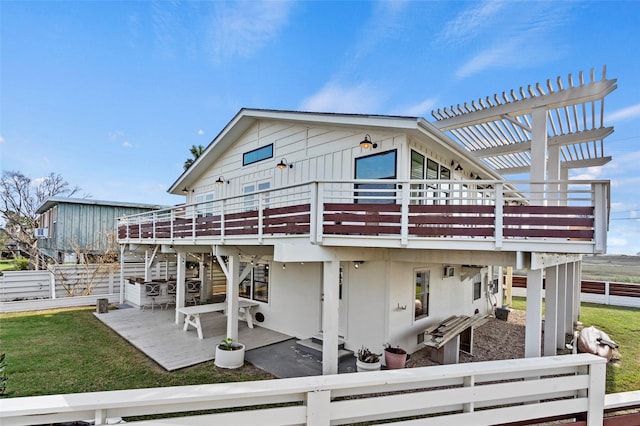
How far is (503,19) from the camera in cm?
834

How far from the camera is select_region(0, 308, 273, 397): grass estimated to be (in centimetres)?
584

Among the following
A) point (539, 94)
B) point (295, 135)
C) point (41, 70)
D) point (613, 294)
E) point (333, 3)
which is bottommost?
point (613, 294)

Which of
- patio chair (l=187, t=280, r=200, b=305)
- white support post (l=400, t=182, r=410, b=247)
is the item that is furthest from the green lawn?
white support post (l=400, t=182, r=410, b=247)

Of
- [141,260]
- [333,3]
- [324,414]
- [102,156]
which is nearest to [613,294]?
[333,3]

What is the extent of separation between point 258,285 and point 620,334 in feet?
37.9

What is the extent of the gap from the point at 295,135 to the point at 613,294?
1705 cm

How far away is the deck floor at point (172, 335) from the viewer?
7.32 meters

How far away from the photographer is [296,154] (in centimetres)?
928

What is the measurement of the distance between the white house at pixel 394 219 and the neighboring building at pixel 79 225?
6.69 m

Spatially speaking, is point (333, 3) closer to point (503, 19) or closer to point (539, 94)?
point (503, 19)

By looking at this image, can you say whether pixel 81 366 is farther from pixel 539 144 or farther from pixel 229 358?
pixel 539 144

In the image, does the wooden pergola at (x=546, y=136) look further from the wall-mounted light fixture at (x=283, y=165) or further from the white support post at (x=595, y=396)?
the wall-mounted light fixture at (x=283, y=165)

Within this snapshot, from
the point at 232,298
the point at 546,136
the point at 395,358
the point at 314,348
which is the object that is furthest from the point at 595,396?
the point at 232,298

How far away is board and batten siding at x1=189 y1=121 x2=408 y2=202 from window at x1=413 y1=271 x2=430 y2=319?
3019 millimetres
